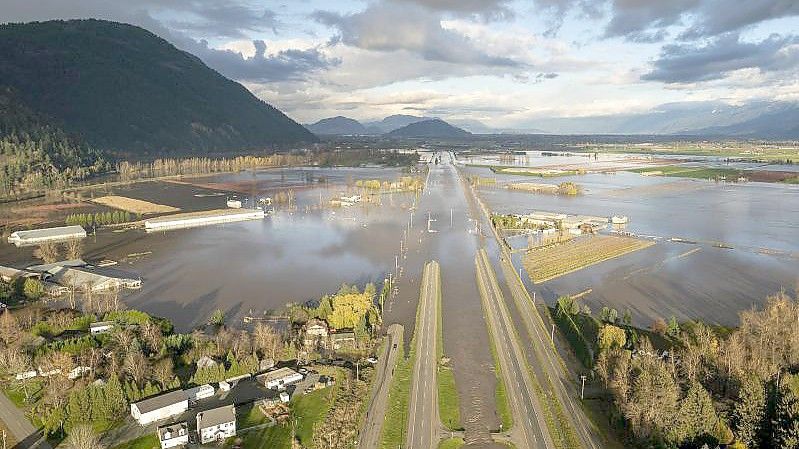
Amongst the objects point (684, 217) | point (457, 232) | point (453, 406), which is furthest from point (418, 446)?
point (684, 217)

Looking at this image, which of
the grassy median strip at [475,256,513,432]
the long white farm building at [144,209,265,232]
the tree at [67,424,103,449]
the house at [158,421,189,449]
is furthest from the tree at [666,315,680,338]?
the long white farm building at [144,209,265,232]

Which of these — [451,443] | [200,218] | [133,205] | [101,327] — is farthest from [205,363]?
[133,205]

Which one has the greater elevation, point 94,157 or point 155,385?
point 94,157

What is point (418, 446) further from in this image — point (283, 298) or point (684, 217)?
point (684, 217)

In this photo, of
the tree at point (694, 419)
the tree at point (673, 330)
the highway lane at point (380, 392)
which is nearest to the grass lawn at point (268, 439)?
the highway lane at point (380, 392)

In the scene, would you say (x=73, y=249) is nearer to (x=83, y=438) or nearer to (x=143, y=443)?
(x=143, y=443)

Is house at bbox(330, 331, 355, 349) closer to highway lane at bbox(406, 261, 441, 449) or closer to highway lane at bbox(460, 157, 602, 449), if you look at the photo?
highway lane at bbox(406, 261, 441, 449)

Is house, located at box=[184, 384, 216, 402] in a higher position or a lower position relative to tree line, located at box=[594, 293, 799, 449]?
lower
